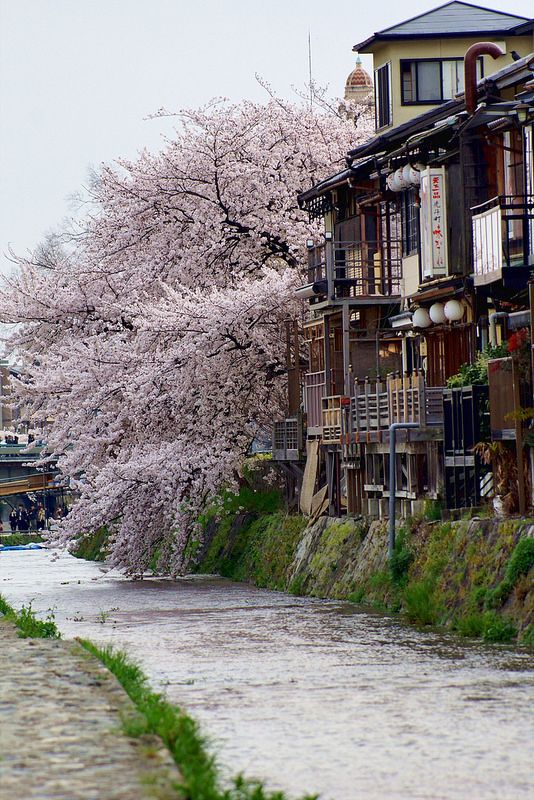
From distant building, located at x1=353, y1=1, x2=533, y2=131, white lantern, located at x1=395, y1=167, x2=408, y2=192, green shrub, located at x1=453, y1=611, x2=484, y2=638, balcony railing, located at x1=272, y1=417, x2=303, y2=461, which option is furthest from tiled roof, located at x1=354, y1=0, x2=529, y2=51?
green shrub, located at x1=453, y1=611, x2=484, y2=638

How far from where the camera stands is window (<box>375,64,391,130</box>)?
4919 centimetres

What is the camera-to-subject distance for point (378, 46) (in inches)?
1933

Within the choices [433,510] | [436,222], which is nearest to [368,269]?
[436,222]

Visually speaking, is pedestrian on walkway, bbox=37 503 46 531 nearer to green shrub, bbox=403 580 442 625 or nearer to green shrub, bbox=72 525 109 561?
green shrub, bbox=72 525 109 561

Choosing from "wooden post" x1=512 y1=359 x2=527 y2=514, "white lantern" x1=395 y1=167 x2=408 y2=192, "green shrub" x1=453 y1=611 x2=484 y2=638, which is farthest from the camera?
"white lantern" x1=395 y1=167 x2=408 y2=192

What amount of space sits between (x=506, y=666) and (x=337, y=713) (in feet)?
15.8

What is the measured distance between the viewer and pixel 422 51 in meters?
48.7

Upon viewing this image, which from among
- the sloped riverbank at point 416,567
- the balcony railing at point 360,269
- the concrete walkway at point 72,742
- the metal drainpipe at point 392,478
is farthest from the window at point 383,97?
the concrete walkway at point 72,742

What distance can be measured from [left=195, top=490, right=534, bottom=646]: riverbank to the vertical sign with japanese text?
5862 millimetres

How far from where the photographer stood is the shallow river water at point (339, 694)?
14.0m

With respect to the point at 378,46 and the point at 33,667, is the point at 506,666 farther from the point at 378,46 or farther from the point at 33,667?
the point at 378,46

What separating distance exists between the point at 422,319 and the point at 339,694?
18.6 meters

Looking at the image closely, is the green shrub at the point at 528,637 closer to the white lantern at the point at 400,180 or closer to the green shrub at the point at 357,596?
the green shrub at the point at 357,596

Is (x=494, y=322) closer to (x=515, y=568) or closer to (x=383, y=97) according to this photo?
(x=515, y=568)
